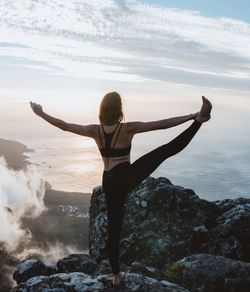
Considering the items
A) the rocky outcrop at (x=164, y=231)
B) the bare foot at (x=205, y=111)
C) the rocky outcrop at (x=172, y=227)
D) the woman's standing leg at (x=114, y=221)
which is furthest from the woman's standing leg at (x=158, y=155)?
the rocky outcrop at (x=172, y=227)

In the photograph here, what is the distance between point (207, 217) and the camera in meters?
16.2

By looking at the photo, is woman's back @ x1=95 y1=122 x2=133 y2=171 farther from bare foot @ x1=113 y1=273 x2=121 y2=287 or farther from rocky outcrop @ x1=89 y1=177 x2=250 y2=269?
rocky outcrop @ x1=89 y1=177 x2=250 y2=269

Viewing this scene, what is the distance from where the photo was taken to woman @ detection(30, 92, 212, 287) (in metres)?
7.40

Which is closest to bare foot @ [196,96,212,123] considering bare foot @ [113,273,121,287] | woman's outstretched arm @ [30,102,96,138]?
woman's outstretched arm @ [30,102,96,138]

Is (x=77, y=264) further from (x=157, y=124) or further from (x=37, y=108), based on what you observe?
(x=157, y=124)

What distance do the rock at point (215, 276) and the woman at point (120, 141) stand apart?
3.69 meters

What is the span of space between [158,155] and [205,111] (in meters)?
1.20

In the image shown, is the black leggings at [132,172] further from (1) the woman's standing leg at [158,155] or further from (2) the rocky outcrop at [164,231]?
(2) the rocky outcrop at [164,231]

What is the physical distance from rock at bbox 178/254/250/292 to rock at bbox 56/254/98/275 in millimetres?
5330

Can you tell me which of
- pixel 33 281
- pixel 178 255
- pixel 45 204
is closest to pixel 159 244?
pixel 178 255

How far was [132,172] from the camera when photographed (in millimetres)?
7941

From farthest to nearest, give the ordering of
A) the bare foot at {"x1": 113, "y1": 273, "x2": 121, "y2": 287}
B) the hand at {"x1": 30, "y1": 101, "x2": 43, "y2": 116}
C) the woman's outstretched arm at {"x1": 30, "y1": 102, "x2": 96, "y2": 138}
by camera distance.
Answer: the bare foot at {"x1": 113, "y1": 273, "x2": 121, "y2": 287}
the hand at {"x1": 30, "y1": 101, "x2": 43, "y2": 116}
the woman's outstretched arm at {"x1": 30, "y1": 102, "x2": 96, "y2": 138}

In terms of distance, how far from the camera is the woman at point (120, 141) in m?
7.40

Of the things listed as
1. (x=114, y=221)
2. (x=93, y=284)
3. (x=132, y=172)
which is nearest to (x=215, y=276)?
(x=93, y=284)
